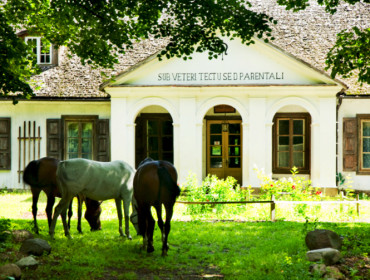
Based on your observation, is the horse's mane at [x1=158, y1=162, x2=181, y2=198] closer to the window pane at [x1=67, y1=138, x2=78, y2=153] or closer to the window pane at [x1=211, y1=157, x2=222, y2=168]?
the window pane at [x1=67, y1=138, x2=78, y2=153]

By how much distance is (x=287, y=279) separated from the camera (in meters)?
5.82

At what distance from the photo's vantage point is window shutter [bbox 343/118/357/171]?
16.0 metres

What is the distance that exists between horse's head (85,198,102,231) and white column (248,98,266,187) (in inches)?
287

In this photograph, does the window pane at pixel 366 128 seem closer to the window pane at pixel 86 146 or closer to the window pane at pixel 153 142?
the window pane at pixel 153 142

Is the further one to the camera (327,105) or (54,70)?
(54,70)

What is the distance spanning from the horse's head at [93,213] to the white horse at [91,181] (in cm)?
49

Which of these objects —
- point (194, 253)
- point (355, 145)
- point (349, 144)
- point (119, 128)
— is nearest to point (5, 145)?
point (119, 128)

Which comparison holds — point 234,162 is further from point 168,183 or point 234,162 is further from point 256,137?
point 168,183

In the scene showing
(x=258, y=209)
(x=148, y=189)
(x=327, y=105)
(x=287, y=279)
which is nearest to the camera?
(x=287, y=279)

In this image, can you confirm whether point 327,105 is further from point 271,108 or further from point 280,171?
point 280,171

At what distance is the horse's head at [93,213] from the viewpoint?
8.61 metres

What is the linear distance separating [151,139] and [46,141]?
153 inches

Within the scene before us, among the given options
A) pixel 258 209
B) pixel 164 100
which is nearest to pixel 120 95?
pixel 164 100

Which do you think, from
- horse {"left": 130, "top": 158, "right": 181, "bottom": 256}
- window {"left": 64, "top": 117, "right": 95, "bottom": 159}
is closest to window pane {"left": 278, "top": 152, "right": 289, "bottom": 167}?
window {"left": 64, "top": 117, "right": 95, "bottom": 159}
